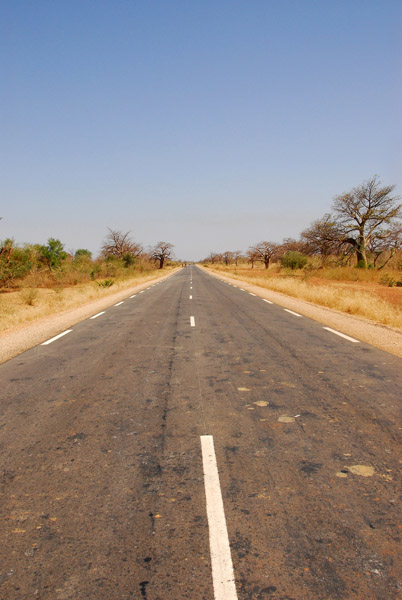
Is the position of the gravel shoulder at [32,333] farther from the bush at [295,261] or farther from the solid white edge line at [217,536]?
the bush at [295,261]

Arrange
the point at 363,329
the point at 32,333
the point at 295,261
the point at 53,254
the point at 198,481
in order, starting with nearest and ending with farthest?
1. the point at 198,481
2. the point at 32,333
3. the point at 363,329
4. the point at 53,254
5. the point at 295,261

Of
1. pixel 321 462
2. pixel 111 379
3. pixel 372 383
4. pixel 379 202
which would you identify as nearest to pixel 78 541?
pixel 321 462

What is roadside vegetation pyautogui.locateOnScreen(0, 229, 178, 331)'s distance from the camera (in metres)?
17.7

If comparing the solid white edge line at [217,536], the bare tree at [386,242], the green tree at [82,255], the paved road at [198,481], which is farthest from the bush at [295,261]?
the solid white edge line at [217,536]

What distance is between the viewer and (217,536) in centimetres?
254

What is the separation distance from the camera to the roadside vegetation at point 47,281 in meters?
17.7

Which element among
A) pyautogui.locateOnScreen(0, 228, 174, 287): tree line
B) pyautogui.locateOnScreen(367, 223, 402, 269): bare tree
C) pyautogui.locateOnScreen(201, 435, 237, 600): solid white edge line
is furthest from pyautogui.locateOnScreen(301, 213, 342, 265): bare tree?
pyautogui.locateOnScreen(201, 435, 237, 600): solid white edge line

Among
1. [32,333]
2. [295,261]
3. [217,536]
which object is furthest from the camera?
[295,261]

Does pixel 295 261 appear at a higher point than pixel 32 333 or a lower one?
higher

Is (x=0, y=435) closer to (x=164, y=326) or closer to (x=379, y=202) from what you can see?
(x=164, y=326)

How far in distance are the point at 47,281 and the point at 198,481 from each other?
3607cm

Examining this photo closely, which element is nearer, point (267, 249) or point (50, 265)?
point (50, 265)

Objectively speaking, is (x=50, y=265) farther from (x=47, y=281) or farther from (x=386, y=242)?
(x=386, y=242)

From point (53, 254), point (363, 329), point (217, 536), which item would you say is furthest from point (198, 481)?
point (53, 254)
